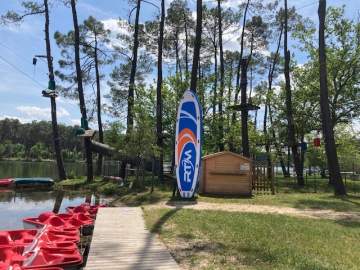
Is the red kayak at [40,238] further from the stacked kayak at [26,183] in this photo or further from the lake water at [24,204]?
the stacked kayak at [26,183]

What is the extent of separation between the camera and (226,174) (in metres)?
17.7

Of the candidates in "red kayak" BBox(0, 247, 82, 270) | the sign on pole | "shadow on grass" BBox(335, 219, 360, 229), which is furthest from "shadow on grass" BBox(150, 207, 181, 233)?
"shadow on grass" BBox(335, 219, 360, 229)

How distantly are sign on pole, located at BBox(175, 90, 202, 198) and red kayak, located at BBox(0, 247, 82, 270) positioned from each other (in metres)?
7.54

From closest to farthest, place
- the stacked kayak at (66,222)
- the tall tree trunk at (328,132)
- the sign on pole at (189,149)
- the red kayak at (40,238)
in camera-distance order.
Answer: the red kayak at (40,238), the stacked kayak at (66,222), the sign on pole at (189,149), the tall tree trunk at (328,132)

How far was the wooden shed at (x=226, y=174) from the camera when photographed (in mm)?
17641

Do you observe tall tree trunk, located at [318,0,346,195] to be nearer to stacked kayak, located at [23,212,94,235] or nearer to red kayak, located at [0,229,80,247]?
stacked kayak, located at [23,212,94,235]

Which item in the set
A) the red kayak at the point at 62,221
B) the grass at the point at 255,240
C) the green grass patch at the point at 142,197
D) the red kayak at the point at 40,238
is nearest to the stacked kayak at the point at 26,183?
the green grass patch at the point at 142,197

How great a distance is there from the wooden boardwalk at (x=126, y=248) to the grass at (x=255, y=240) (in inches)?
9.5

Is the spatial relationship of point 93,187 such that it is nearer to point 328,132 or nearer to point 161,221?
point 328,132

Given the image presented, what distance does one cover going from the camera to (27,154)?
112 meters

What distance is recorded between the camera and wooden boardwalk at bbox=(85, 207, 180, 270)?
260 inches

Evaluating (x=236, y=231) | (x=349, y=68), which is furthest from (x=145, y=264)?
(x=349, y=68)

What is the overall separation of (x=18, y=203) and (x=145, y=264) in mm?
13115

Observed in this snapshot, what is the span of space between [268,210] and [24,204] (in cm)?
977
